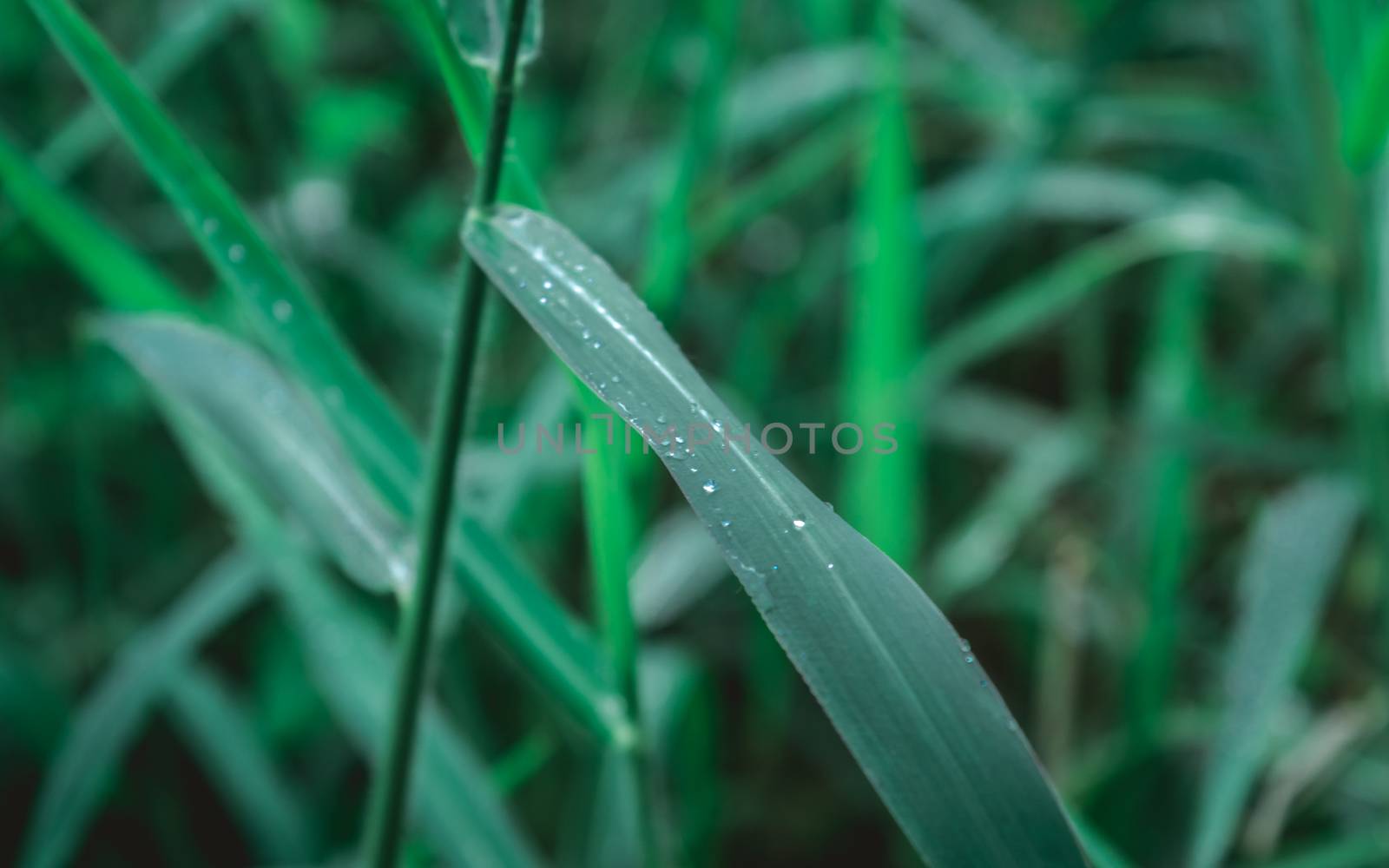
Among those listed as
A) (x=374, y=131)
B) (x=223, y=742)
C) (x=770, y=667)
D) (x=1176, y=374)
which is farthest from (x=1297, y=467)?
(x=374, y=131)

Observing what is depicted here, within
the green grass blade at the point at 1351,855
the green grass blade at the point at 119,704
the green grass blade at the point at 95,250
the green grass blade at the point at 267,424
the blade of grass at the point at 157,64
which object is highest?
the blade of grass at the point at 157,64

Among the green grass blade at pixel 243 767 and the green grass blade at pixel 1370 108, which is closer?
the green grass blade at pixel 1370 108

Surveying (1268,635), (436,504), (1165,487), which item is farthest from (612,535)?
(1165,487)

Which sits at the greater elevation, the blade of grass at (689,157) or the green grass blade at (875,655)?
the blade of grass at (689,157)

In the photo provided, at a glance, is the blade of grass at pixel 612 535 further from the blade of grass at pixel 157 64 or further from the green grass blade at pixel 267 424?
the blade of grass at pixel 157 64

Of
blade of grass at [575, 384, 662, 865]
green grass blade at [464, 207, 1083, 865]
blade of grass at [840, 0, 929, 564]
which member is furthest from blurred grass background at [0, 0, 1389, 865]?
green grass blade at [464, 207, 1083, 865]

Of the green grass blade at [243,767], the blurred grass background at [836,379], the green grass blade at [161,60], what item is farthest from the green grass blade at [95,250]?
the green grass blade at [243,767]

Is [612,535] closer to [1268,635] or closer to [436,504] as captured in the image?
[436,504]
